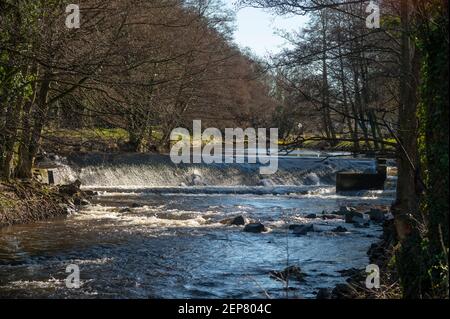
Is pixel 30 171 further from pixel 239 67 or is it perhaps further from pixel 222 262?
pixel 239 67

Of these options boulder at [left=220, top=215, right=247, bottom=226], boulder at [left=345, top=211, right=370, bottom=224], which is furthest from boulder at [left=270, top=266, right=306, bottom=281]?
boulder at [left=345, top=211, right=370, bottom=224]

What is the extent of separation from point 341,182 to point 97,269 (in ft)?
54.7

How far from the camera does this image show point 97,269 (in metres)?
10.4

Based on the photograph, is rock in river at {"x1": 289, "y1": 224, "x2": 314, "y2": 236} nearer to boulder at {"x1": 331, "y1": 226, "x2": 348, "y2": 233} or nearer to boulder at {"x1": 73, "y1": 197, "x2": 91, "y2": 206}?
boulder at {"x1": 331, "y1": 226, "x2": 348, "y2": 233}

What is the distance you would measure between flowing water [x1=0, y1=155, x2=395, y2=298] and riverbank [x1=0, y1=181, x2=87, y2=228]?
47cm

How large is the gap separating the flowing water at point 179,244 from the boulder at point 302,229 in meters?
0.23

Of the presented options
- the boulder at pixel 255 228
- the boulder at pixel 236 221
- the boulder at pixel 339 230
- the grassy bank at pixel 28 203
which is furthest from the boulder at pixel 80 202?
the boulder at pixel 339 230

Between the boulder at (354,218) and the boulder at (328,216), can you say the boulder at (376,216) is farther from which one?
the boulder at (328,216)

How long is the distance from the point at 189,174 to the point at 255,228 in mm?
12952

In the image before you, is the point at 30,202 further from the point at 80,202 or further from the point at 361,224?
the point at 361,224

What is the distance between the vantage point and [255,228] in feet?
49.5

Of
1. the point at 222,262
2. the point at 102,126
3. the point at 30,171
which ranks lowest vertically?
the point at 222,262

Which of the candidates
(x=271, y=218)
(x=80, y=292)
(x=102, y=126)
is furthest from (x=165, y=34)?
(x=80, y=292)

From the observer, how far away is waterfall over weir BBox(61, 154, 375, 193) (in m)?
25.7
